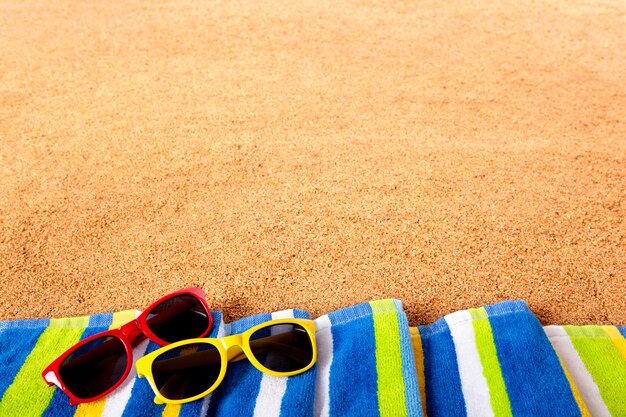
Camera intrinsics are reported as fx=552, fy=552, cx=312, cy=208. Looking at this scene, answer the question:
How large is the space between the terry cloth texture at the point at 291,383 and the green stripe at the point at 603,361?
50 cm

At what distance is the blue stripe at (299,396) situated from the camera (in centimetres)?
126

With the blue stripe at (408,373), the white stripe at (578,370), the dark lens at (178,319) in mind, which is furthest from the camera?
the dark lens at (178,319)

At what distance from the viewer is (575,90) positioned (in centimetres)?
289

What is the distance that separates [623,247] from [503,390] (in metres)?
0.91

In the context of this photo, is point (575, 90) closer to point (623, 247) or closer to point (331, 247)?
point (623, 247)

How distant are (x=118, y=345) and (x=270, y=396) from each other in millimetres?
419

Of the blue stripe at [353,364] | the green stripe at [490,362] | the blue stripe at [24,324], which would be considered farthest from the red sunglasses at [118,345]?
the green stripe at [490,362]

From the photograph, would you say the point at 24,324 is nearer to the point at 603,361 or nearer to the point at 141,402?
the point at 141,402

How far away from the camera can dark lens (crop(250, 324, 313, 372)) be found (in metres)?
1.38

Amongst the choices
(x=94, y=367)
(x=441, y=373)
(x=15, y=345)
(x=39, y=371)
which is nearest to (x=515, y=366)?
(x=441, y=373)

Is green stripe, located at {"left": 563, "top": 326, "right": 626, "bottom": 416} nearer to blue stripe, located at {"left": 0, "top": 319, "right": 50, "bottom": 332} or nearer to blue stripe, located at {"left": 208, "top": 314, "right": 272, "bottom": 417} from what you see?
blue stripe, located at {"left": 208, "top": 314, "right": 272, "bottom": 417}

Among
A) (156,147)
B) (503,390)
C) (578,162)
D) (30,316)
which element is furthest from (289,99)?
(503,390)

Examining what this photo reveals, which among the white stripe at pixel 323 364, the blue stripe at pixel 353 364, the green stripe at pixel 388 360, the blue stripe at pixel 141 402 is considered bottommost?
the white stripe at pixel 323 364

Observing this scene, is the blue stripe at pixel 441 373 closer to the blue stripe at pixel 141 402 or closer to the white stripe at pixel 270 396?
the white stripe at pixel 270 396
